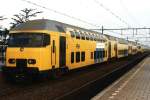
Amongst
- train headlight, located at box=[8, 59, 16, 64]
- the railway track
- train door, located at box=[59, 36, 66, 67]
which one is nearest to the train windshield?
train headlight, located at box=[8, 59, 16, 64]

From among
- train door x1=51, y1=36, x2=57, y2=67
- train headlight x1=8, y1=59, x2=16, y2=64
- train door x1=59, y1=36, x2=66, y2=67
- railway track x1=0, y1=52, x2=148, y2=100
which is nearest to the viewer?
railway track x1=0, y1=52, x2=148, y2=100

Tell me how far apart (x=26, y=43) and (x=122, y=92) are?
5661 millimetres

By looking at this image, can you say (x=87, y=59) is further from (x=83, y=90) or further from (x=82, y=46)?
(x=83, y=90)

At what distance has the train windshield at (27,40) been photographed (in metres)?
18.6

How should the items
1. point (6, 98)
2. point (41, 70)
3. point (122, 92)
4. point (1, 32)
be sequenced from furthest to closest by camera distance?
point (1, 32) → point (41, 70) → point (122, 92) → point (6, 98)

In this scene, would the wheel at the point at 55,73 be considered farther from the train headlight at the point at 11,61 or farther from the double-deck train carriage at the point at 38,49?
the train headlight at the point at 11,61

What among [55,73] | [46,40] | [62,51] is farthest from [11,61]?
[62,51]

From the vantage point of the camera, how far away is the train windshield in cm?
1856

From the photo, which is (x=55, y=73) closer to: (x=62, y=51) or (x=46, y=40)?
(x=62, y=51)

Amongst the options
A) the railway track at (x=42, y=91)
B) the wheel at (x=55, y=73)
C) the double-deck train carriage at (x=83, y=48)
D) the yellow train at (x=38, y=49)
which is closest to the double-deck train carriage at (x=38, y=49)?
the yellow train at (x=38, y=49)

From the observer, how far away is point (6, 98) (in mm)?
13984

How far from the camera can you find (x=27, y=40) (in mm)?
18703

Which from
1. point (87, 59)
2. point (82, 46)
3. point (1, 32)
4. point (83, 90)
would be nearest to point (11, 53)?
point (83, 90)

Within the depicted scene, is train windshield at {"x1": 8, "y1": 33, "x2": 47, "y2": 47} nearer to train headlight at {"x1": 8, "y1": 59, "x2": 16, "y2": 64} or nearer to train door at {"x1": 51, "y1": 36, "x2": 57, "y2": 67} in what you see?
train door at {"x1": 51, "y1": 36, "x2": 57, "y2": 67}
